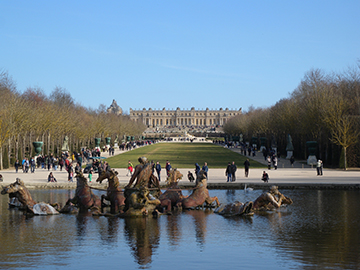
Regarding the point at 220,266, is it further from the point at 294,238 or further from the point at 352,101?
the point at 352,101

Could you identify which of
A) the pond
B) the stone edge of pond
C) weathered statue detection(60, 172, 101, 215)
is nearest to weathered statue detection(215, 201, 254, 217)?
the pond

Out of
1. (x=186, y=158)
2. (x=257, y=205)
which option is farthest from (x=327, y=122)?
(x=257, y=205)

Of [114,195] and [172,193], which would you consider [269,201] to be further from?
[114,195]

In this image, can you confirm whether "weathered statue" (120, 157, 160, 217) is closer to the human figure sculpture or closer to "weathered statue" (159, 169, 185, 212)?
the human figure sculpture

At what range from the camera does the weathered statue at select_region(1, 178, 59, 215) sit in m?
17.8

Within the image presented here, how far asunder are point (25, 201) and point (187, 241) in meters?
7.71

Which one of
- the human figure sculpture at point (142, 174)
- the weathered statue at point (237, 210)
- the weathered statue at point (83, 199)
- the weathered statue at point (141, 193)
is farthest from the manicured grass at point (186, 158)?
the human figure sculpture at point (142, 174)

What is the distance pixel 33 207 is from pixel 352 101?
121 ft

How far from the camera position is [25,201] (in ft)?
59.8

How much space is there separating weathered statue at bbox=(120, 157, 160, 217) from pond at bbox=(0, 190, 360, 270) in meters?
0.45

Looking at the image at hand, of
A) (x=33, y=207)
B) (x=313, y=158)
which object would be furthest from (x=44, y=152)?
(x=33, y=207)

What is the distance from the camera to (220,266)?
1101 centimetres

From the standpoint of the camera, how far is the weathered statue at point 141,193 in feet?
55.6

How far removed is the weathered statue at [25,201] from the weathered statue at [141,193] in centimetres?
296
